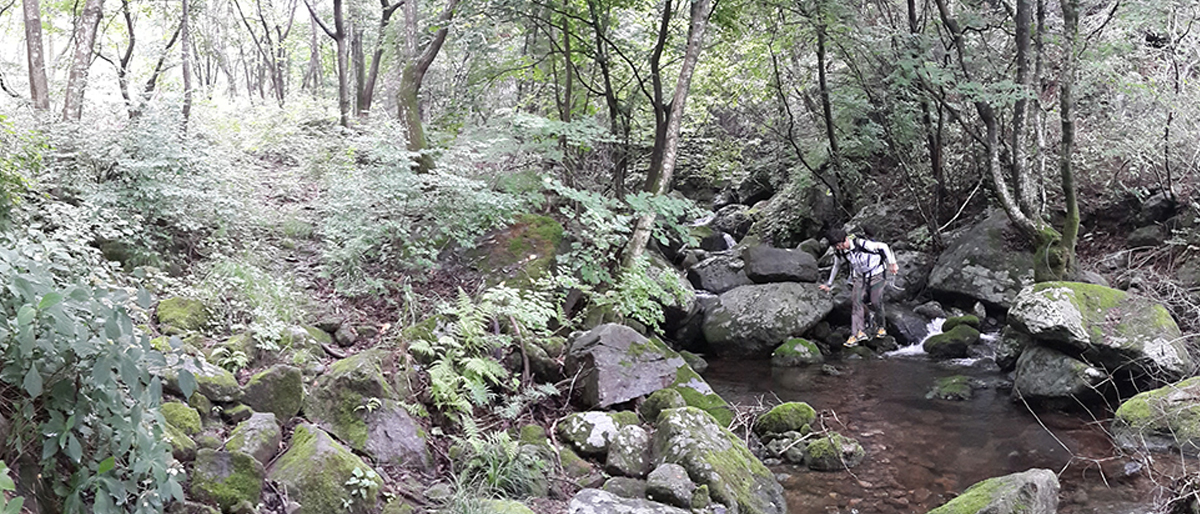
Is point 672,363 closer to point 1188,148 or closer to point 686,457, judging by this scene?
point 686,457

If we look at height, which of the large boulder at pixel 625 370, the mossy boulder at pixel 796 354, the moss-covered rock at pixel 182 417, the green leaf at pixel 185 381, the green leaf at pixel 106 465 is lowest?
the mossy boulder at pixel 796 354

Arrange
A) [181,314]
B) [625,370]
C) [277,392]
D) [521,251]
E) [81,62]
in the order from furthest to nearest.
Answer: [81,62], [521,251], [625,370], [181,314], [277,392]

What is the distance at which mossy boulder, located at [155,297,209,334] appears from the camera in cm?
554

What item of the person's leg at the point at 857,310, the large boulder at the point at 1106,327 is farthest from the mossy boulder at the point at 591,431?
the person's leg at the point at 857,310

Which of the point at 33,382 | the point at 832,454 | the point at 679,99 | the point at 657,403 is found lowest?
the point at 832,454

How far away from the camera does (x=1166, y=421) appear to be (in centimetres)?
696

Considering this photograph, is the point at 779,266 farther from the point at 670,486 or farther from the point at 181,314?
the point at 181,314

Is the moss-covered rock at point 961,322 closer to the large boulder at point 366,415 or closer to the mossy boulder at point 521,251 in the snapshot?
the mossy boulder at point 521,251

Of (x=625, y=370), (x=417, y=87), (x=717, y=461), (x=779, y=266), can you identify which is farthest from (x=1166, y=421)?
(x=417, y=87)

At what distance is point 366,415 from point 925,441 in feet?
19.5

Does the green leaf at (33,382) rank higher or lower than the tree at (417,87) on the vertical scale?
lower

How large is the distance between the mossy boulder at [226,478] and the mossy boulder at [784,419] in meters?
5.23

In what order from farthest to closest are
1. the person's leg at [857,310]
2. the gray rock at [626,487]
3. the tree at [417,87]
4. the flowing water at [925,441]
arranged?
the person's leg at [857,310] < the tree at [417,87] < the flowing water at [925,441] < the gray rock at [626,487]

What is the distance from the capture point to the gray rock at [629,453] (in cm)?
589
